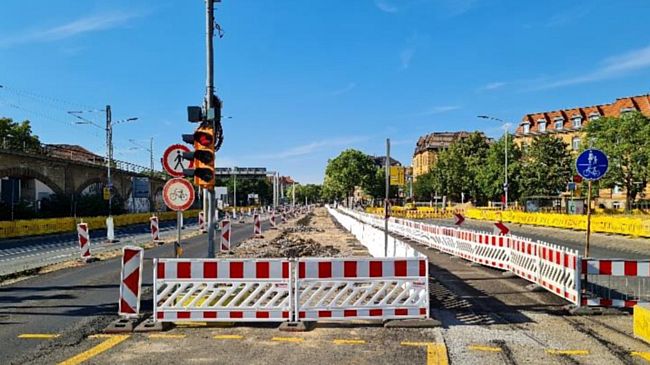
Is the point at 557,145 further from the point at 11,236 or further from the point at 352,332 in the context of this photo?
the point at 352,332

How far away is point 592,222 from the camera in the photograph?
113 feet

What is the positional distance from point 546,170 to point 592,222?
28.3 metres

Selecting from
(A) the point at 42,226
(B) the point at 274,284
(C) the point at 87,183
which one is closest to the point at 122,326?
(B) the point at 274,284

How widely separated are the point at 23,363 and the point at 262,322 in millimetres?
3302

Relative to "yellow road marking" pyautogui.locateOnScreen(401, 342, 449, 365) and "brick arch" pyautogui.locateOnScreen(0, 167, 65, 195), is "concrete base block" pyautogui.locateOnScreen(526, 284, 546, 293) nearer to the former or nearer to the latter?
"yellow road marking" pyautogui.locateOnScreen(401, 342, 449, 365)

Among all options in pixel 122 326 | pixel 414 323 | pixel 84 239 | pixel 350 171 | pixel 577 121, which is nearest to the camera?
pixel 122 326

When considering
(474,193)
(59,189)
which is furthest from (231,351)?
(474,193)

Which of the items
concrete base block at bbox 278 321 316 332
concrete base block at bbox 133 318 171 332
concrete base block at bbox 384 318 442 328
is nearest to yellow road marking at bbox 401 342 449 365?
concrete base block at bbox 384 318 442 328

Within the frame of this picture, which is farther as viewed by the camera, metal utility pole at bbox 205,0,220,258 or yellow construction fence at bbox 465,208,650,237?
yellow construction fence at bbox 465,208,650,237

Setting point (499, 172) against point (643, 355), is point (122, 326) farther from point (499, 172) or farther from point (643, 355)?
point (499, 172)

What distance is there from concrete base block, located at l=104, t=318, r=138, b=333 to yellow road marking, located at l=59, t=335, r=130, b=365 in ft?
0.71

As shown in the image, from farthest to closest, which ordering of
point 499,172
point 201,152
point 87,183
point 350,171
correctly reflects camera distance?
point 350,171 < point 499,172 < point 87,183 < point 201,152

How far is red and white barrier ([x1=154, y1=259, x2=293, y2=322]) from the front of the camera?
26.4 feet

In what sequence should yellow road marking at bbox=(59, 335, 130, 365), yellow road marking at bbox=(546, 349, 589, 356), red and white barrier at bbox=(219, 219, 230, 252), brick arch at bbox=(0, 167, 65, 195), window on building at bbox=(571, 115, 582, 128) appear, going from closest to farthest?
1. yellow road marking at bbox=(59, 335, 130, 365)
2. yellow road marking at bbox=(546, 349, 589, 356)
3. red and white barrier at bbox=(219, 219, 230, 252)
4. brick arch at bbox=(0, 167, 65, 195)
5. window on building at bbox=(571, 115, 582, 128)
